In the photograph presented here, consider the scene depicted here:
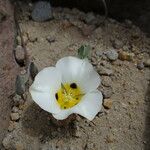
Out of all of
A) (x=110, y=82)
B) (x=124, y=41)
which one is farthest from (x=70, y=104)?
(x=124, y=41)

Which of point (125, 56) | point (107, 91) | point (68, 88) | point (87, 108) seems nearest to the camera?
point (87, 108)

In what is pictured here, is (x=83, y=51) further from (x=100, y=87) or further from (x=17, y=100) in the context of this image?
(x=17, y=100)

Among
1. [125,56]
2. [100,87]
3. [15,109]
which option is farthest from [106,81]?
[15,109]

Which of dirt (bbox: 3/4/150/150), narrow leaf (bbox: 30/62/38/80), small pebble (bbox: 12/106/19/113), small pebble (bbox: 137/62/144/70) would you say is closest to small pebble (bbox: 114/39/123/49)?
dirt (bbox: 3/4/150/150)

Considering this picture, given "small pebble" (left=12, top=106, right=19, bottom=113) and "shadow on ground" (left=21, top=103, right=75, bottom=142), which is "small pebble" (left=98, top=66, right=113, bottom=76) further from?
"small pebble" (left=12, top=106, right=19, bottom=113)

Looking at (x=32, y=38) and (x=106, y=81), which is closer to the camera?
(x=106, y=81)

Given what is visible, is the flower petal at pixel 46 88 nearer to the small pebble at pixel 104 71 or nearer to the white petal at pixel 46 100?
the white petal at pixel 46 100

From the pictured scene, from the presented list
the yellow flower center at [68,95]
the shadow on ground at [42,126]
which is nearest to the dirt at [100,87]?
the shadow on ground at [42,126]
